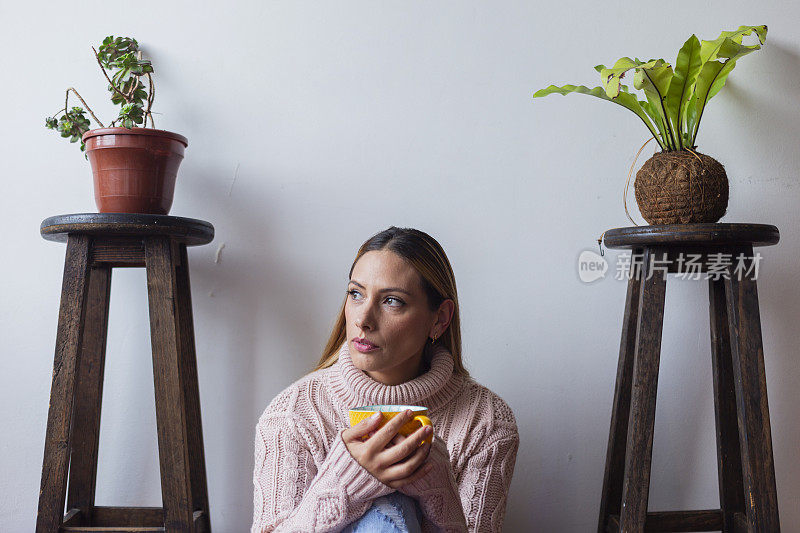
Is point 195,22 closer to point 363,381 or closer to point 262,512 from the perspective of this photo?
point 363,381

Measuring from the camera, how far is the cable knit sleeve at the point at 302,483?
3.34 feet

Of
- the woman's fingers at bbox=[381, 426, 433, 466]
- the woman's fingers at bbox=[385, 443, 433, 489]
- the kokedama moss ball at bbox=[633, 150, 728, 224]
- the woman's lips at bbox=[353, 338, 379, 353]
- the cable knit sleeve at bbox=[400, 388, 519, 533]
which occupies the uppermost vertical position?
the kokedama moss ball at bbox=[633, 150, 728, 224]

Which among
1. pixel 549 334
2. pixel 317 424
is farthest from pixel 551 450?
pixel 317 424

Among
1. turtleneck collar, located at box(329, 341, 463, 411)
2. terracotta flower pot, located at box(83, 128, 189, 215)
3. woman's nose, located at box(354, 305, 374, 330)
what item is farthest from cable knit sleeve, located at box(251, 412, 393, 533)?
terracotta flower pot, located at box(83, 128, 189, 215)

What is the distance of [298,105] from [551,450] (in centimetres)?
105

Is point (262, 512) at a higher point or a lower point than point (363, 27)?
lower

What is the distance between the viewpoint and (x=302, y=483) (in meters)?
1.26

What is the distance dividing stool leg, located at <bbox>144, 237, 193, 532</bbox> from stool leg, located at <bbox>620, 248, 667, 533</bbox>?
883 millimetres

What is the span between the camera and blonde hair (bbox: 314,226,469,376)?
4.38 feet

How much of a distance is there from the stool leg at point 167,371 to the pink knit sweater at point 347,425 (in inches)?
8.6

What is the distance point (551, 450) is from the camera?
1794mm

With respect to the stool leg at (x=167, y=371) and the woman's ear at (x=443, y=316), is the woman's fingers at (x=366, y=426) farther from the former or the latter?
the stool leg at (x=167, y=371)

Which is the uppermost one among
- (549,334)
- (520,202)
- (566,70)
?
(566,70)

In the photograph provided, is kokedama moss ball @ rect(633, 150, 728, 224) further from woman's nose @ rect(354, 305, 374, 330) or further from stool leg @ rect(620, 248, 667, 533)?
woman's nose @ rect(354, 305, 374, 330)
